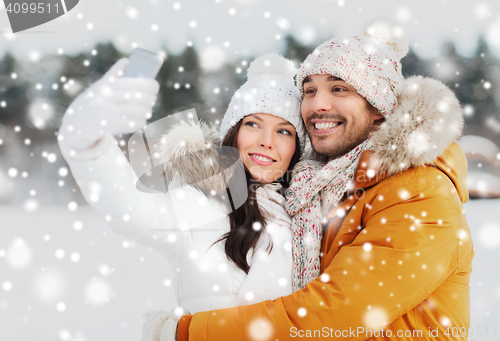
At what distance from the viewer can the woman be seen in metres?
1.06

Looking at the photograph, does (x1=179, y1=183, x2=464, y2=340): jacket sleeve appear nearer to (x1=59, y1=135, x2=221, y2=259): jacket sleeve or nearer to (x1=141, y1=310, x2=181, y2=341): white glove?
(x1=141, y1=310, x2=181, y2=341): white glove

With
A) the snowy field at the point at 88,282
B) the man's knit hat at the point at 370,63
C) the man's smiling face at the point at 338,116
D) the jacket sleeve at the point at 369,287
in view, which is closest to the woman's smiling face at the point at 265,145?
the man's smiling face at the point at 338,116

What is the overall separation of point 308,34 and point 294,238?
4.84m

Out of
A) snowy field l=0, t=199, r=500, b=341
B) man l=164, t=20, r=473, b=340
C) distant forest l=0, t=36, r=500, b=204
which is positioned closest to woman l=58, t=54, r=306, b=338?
man l=164, t=20, r=473, b=340

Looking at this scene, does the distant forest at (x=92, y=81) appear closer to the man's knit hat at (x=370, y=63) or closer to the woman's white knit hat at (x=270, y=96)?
the woman's white knit hat at (x=270, y=96)

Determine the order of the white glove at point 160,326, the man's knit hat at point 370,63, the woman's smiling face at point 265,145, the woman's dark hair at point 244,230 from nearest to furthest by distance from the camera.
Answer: the white glove at point 160,326 → the woman's dark hair at point 244,230 → the man's knit hat at point 370,63 → the woman's smiling face at point 265,145

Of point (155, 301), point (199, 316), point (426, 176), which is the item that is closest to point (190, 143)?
point (199, 316)


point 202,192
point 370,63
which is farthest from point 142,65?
point 370,63

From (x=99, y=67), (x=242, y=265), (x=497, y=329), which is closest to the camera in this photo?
(x=242, y=265)

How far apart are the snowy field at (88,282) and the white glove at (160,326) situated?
4.98 ft

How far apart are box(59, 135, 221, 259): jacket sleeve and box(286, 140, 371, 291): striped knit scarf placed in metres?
0.57

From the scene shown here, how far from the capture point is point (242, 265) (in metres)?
1.50

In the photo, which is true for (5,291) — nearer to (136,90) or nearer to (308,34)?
(136,90)

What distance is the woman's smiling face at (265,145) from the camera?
74.9 inches
